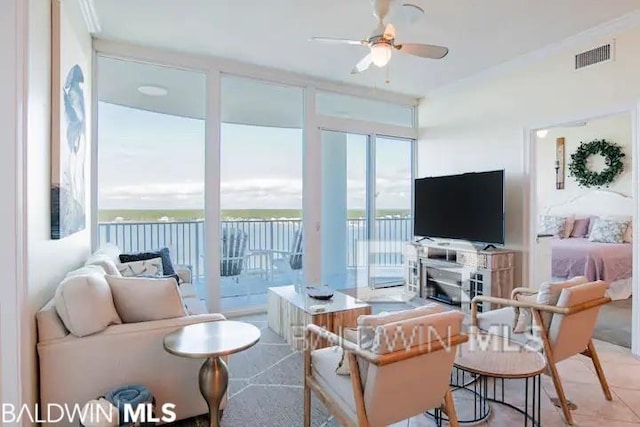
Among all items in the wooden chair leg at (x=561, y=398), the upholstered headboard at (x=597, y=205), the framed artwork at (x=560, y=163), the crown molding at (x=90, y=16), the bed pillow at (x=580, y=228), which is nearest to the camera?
the wooden chair leg at (x=561, y=398)

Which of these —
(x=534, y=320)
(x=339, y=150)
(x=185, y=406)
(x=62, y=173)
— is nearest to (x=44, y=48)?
(x=62, y=173)

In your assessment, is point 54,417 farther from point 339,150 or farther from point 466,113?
point 466,113

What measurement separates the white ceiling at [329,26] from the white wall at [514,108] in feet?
1.02

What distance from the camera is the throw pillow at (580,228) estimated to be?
6293 mm

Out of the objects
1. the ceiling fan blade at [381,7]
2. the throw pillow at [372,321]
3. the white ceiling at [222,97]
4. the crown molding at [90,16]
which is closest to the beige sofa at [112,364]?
the throw pillow at [372,321]

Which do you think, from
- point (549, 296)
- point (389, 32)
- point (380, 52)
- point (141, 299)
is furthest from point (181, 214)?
point (549, 296)

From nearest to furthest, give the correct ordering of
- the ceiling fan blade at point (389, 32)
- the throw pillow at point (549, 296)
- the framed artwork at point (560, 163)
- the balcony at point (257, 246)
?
the throw pillow at point (549, 296), the ceiling fan blade at point (389, 32), the balcony at point (257, 246), the framed artwork at point (560, 163)

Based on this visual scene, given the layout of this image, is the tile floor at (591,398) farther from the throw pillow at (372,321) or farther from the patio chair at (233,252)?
the patio chair at (233,252)

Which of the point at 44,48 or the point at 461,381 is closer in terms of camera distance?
the point at 44,48

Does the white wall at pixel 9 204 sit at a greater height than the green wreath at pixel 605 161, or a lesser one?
lesser

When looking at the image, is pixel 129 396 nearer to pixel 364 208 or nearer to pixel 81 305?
pixel 81 305

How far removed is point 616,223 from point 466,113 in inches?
116

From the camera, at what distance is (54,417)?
1892 mm

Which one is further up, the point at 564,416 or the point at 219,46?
the point at 219,46
